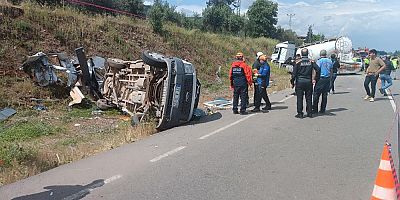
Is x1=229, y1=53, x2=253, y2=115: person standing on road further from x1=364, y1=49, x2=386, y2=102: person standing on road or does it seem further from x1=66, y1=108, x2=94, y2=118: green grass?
x1=364, y1=49, x2=386, y2=102: person standing on road

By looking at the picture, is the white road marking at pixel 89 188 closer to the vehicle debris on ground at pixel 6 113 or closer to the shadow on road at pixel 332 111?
the vehicle debris on ground at pixel 6 113

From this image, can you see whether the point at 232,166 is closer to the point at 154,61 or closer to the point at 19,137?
the point at 154,61

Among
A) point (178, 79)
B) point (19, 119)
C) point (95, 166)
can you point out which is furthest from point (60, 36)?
point (95, 166)

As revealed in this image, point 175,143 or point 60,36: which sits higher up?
point 60,36

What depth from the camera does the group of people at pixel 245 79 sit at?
35.7 feet

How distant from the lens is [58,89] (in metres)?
13.7

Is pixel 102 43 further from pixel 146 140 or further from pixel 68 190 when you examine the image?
pixel 68 190

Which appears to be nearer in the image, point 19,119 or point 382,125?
point 382,125

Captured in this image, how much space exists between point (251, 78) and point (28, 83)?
24.4 ft

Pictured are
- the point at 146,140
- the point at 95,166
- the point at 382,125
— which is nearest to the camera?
the point at 95,166

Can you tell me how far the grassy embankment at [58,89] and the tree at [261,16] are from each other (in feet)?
112

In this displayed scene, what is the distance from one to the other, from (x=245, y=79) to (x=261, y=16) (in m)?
55.1

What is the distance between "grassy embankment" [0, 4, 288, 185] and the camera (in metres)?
7.46

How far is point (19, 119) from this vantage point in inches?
430
